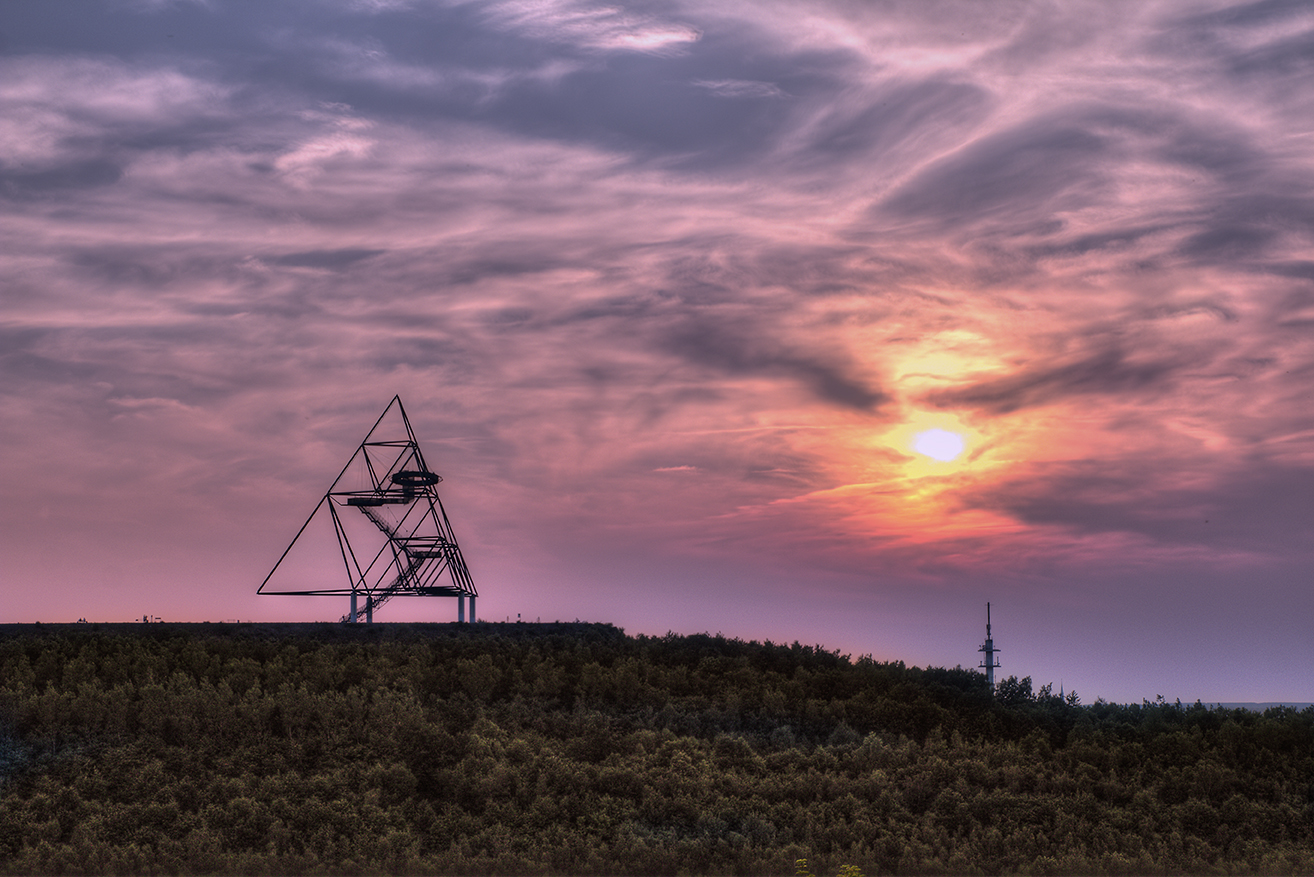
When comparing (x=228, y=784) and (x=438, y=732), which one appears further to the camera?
(x=438, y=732)

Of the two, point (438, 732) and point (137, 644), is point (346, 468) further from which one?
point (438, 732)

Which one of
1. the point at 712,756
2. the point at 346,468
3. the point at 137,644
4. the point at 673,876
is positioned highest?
the point at 346,468

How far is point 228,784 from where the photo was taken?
22.5 meters

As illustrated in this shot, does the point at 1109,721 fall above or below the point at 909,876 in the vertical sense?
above

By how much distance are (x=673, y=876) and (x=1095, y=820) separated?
339 inches

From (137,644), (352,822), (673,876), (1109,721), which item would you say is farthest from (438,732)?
(1109,721)

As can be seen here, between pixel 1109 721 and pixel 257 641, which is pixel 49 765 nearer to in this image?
pixel 257 641

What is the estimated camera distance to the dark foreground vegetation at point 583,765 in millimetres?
20875

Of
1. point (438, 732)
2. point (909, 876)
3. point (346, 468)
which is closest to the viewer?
point (909, 876)

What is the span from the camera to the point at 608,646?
102 ft

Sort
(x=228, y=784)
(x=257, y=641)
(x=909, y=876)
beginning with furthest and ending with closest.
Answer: (x=257, y=641) < (x=228, y=784) < (x=909, y=876)

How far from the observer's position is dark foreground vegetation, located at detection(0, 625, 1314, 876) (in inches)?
822

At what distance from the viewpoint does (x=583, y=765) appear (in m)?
23.6

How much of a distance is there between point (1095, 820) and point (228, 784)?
54.8ft
